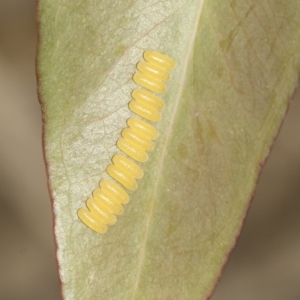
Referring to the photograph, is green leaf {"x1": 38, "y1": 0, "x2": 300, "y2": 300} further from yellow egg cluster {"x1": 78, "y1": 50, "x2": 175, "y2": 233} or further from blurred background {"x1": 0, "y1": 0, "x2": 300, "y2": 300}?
blurred background {"x1": 0, "y1": 0, "x2": 300, "y2": 300}

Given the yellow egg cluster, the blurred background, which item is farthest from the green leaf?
the blurred background

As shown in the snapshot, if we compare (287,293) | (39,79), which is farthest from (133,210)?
(287,293)

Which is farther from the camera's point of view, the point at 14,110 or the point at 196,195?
the point at 14,110

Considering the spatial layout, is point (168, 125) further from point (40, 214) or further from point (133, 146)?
point (40, 214)

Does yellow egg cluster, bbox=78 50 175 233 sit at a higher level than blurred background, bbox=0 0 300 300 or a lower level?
higher

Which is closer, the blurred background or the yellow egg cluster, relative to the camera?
the yellow egg cluster

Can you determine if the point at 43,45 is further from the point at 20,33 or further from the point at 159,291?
the point at 20,33
